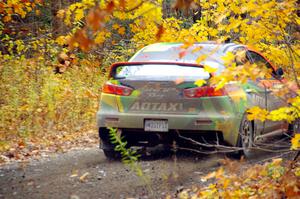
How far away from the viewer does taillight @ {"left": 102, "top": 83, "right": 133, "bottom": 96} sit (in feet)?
25.8

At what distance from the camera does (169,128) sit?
7684 millimetres

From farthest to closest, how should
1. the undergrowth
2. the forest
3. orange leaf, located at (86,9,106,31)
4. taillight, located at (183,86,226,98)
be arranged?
the undergrowth → taillight, located at (183,86,226,98) → the forest → orange leaf, located at (86,9,106,31)

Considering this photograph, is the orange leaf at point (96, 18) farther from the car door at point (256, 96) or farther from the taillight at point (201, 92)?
the car door at point (256, 96)

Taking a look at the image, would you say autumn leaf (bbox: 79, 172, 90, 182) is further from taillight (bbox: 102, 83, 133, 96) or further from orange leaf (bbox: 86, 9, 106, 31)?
orange leaf (bbox: 86, 9, 106, 31)

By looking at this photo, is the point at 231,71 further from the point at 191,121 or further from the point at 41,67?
the point at 41,67

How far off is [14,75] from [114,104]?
624cm

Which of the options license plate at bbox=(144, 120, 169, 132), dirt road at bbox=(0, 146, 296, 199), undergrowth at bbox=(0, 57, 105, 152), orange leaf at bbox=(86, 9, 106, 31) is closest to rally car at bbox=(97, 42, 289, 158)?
license plate at bbox=(144, 120, 169, 132)

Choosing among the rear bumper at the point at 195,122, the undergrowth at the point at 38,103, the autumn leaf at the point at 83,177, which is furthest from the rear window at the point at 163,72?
the undergrowth at the point at 38,103

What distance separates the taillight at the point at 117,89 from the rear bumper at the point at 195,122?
306mm

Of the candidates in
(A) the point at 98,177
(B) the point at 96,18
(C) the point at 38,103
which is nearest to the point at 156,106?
(A) the point at 98,177

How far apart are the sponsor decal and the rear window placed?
359mm

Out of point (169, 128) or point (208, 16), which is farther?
point (208, 16)

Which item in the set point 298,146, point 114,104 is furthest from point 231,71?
point 114,104

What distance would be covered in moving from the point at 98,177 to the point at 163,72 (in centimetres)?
169
